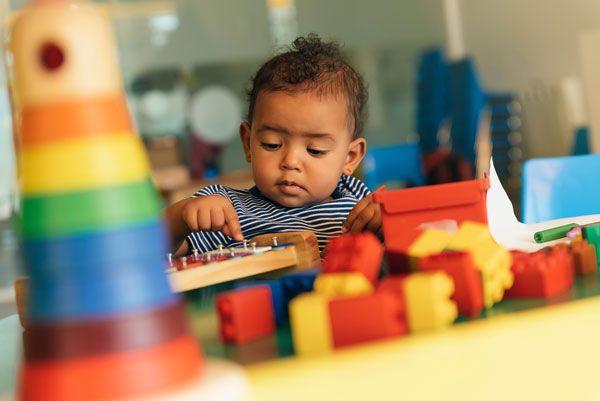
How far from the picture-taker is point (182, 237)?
1.06m

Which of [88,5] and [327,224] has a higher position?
[88,5]

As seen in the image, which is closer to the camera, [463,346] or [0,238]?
[463,346]

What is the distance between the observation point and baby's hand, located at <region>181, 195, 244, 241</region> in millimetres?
874

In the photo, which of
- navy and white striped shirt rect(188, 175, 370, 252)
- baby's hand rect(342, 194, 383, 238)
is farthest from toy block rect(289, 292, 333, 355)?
navy and white striped shirt rect(188, 175, 370, 252)

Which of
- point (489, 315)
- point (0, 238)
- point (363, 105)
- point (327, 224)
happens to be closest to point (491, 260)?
point (489, 315)

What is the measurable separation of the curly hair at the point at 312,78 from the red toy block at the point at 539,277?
2.29ft

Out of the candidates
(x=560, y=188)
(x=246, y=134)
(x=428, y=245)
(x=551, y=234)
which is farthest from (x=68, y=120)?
(x=560, y=188)

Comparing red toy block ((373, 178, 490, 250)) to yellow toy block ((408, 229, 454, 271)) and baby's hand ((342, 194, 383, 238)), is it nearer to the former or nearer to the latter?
yellow toy block ((408, 229, 454, 271))

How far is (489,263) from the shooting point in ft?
1.34

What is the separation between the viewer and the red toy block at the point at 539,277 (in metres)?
0.43

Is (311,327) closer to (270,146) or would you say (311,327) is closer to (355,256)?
(355,256)

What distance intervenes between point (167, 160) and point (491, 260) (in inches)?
143

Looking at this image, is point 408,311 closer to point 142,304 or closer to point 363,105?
point 142,304

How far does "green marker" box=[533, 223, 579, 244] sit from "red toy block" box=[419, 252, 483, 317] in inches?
10.8
